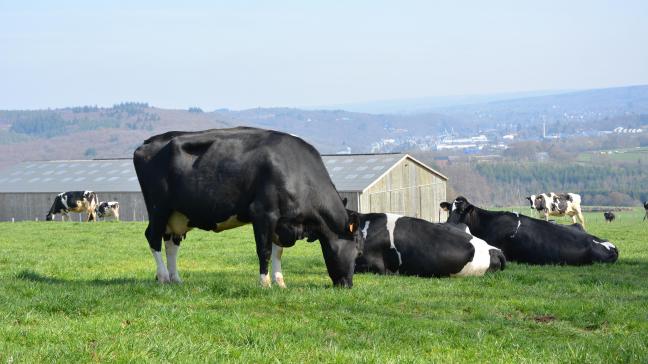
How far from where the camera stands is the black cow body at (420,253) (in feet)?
53.9

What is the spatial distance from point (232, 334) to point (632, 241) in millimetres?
21498

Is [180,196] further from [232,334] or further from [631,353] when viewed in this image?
[631,353]

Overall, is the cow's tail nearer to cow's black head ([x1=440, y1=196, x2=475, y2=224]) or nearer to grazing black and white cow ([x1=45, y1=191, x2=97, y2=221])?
cow's black head ([x1=440, y1=196, x2=475, y2=224])

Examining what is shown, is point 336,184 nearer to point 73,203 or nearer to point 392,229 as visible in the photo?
point 73,203

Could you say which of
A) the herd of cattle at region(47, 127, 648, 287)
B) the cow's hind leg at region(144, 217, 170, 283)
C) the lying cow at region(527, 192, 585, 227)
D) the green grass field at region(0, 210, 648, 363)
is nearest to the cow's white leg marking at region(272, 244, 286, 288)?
the herd of cattle at region(47, 127, 648, 287)

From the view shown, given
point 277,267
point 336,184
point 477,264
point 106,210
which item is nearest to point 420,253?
point 477,264

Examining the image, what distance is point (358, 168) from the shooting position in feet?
218

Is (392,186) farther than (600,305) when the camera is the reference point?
Yes

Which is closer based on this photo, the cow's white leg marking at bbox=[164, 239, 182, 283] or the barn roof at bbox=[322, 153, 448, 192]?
the cow's white leg marking at bbox=[164, 239, 182, 283]

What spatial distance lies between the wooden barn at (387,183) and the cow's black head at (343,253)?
46391 millimetres

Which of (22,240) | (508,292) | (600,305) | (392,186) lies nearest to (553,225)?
(508,292)

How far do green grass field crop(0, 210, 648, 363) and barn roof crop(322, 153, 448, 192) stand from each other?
45199 mm

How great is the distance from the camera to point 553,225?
19797 millimetres

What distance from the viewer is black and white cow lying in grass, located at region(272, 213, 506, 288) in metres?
16.4
